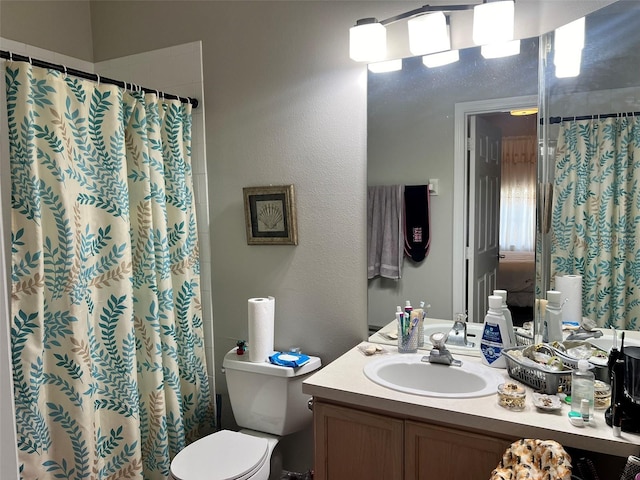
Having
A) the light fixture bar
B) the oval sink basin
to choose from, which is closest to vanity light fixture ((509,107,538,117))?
the light fixture bar

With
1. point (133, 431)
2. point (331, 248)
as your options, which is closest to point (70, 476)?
point (133, 431)

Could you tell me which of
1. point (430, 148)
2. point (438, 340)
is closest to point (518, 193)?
point (430, 148)

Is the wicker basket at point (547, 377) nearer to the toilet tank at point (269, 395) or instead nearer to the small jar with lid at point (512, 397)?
the small jar with lid at point (512, 397)

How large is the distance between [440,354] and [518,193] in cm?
67

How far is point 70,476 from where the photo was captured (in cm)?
176

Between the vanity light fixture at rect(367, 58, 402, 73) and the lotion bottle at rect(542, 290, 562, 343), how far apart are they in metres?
1.05

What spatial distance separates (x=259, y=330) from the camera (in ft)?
6.77

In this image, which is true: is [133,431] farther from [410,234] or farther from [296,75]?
[296,75]

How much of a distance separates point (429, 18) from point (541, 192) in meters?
0.76

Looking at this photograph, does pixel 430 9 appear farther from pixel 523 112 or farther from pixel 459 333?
pixel 459 333

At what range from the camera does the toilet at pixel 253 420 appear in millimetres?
1807

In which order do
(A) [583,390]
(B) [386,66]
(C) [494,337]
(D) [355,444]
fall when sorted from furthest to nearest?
1. (B) [386,66]
2. (C) [494,337]
3. (D) [355,444]
4. (A) [583,390]

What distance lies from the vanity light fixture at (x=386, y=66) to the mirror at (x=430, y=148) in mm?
20

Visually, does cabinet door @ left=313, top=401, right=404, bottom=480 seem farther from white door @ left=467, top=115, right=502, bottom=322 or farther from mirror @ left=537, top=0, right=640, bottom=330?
mirror @ left=537, top=0, right=640, bottom=330
